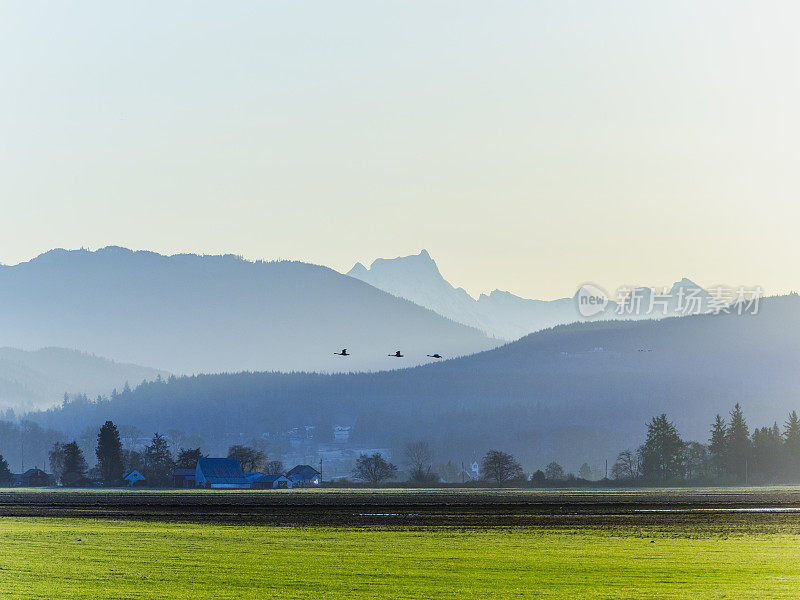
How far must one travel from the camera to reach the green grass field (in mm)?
40062

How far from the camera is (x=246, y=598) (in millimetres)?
38125

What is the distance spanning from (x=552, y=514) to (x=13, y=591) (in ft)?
168

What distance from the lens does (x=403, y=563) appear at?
47.8m

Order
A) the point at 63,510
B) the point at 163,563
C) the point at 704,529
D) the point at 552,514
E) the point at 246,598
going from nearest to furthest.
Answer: the point at 246,598 → the point at 163,563 → the point at 704,529 → the point at 552,514 → the point at 63,510

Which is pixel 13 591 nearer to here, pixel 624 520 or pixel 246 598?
pixel 246 598

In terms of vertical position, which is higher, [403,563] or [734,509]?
[734,509]

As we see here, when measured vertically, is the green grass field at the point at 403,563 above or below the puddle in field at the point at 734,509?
below

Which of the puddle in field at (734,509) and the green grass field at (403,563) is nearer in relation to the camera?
the green grass field at (403,563)

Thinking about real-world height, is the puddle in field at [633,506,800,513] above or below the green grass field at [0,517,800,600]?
above

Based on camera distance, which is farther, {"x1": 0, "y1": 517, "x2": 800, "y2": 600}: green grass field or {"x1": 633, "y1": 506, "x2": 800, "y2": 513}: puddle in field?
{"x1": 633, "y1": 506, "x2": 800, "y2": 513}: puddle in field

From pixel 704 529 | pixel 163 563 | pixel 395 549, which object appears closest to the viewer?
pixel 163 563

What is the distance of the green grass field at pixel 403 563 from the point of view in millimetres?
40062

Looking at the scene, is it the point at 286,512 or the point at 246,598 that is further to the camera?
the point at 286,512

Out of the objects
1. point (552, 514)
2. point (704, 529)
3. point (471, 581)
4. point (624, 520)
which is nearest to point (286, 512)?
point (552, 514)
